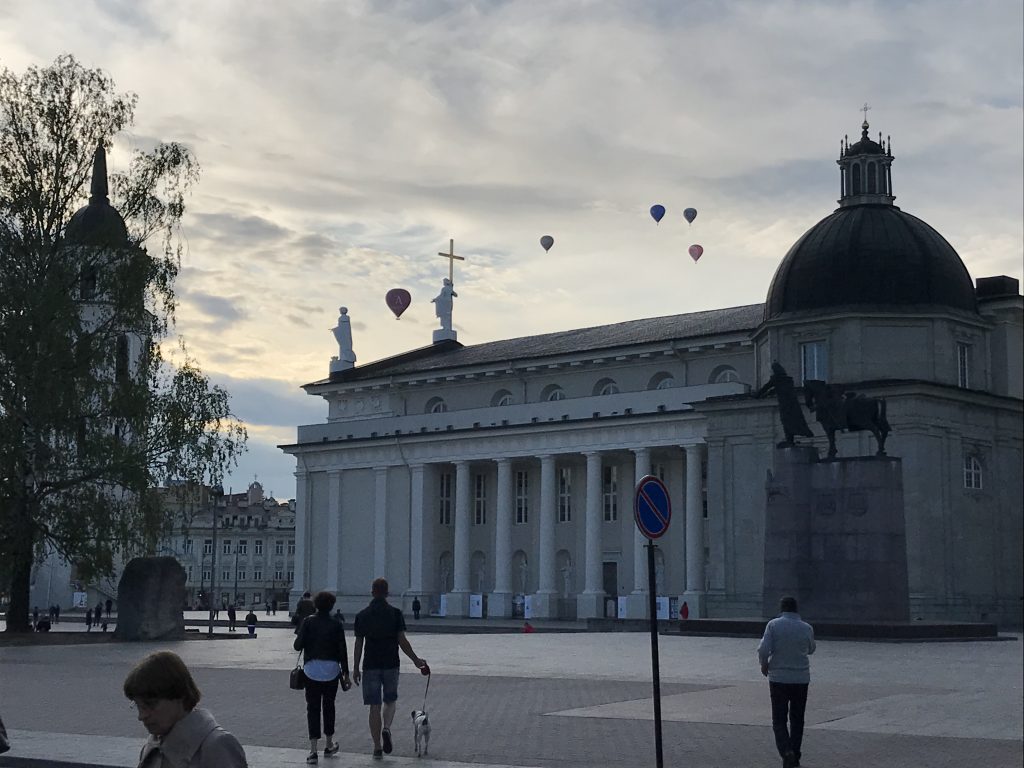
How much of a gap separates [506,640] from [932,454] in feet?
77.8

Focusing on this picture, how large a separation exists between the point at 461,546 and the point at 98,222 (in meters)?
42.9

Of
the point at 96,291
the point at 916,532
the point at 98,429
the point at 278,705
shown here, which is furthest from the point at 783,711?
the point at 916,532

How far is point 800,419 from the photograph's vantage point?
4219 centimetres

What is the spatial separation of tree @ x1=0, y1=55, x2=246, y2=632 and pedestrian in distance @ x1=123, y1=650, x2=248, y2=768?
127ft

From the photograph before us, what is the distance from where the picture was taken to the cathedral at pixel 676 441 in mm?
66000

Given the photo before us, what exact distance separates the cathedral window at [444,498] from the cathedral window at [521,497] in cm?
498

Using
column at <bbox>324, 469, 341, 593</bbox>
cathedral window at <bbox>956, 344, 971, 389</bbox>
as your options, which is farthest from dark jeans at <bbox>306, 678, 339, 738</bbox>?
column at <bbox>324, 469, 341, 593</bbox>

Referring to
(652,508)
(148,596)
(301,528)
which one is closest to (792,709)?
(652,508)

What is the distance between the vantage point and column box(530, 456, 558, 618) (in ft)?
267

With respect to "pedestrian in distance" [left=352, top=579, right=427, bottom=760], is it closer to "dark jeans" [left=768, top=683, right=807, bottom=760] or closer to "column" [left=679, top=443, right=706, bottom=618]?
"dark jeans" [left=768, top=683, right=807, bottom=760]

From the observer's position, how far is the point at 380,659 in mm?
17125

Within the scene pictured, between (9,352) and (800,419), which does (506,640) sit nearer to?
(800,419)

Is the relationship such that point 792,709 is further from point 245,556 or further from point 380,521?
point 245,556

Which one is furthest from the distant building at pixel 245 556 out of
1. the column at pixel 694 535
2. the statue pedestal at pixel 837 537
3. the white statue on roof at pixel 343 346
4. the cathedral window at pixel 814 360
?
the statue pedestal at pixel 837 537
